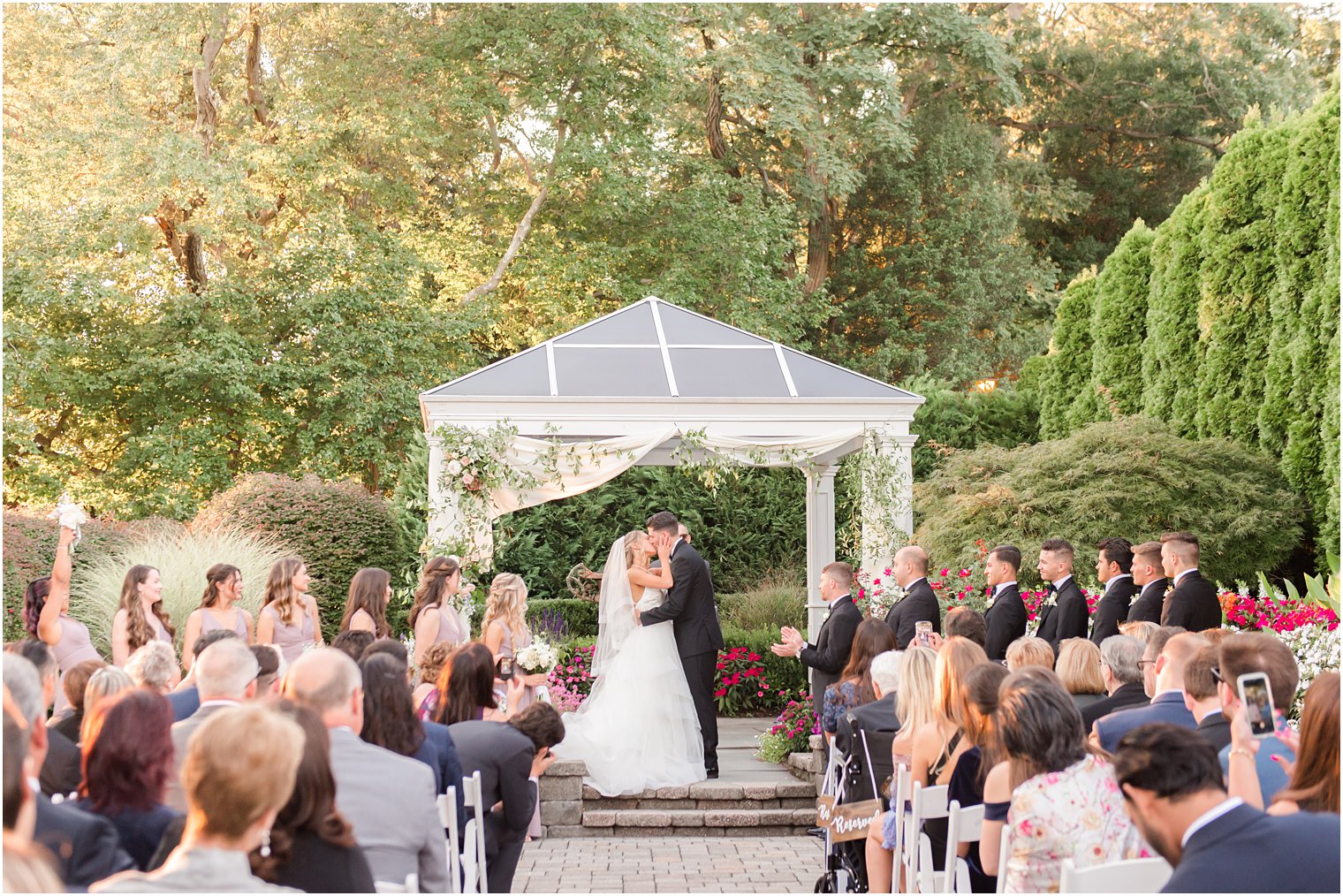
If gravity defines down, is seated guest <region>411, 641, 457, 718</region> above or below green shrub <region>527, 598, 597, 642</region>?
above

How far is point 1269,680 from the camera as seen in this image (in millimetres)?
3568

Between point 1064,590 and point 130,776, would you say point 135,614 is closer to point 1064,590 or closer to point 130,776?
point 130,776

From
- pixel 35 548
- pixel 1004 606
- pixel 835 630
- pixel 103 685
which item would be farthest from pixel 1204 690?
pixel 35 548

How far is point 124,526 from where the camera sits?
42.6 feet

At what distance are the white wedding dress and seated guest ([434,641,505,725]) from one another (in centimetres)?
341

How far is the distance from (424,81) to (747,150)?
5925 millimetres

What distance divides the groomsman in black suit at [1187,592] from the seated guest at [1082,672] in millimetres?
2127

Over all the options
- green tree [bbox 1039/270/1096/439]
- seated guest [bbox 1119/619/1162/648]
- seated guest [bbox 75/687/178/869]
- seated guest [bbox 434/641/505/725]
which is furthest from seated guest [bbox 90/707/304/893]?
green tree [bbox 1039/270/1096/439]

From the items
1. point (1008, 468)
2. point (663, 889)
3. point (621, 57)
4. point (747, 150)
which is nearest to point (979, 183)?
point (747, 150)

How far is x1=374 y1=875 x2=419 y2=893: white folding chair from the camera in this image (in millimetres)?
3334

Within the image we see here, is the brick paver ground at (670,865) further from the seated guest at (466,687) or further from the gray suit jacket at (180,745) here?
the gray suit jacket at (180,745)

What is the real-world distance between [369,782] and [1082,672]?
3015 millimetres

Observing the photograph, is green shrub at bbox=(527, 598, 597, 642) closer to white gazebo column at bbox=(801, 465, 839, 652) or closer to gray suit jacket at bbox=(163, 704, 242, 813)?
white gazebo column at bbox=(801, 465, 839, 652)

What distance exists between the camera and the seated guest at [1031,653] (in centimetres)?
471
